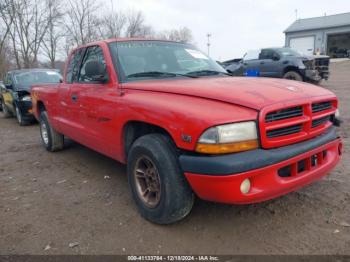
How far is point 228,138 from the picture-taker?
2.24m

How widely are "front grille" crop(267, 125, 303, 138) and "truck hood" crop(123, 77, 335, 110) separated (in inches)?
8.6

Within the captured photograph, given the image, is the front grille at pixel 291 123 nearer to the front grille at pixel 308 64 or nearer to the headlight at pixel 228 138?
the headlight at pixel 228 138

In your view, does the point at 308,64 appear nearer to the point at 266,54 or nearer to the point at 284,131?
the point at 266,54

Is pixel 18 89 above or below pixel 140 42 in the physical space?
below

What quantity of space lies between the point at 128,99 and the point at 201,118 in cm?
102

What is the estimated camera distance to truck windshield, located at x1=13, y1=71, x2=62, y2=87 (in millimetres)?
9070

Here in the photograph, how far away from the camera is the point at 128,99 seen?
119 inches

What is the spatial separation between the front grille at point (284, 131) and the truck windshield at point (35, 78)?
821 cm

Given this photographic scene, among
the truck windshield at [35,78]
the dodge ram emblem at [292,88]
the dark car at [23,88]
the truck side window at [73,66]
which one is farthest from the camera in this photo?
the truck windshield at [35,78]

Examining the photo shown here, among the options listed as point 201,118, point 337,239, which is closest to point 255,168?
point 201,118

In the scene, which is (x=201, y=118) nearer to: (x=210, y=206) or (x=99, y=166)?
(x=210, y=206)

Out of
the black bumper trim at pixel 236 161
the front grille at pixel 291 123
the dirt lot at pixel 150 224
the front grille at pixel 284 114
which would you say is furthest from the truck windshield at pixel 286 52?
the black bumper trim at pixel 236 161

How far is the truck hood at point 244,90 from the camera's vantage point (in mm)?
2400

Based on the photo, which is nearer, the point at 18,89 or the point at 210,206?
the point at 210,206
